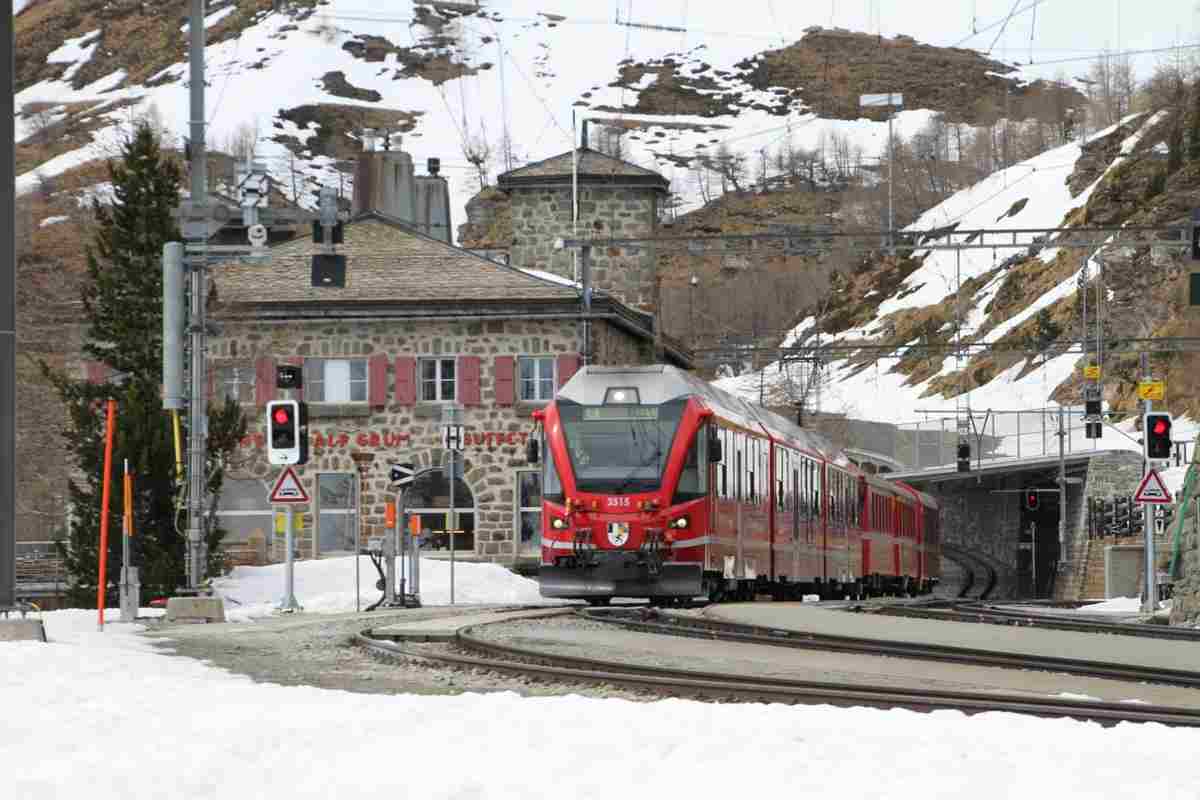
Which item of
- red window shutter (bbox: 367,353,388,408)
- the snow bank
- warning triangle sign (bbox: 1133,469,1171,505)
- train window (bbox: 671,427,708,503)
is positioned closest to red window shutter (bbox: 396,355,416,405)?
red window shutter (bbox: 367,353,388,408)

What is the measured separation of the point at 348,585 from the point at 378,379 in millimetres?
10835

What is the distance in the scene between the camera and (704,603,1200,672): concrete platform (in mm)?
16188

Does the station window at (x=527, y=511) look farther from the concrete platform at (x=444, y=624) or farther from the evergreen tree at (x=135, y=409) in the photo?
the concrete platform at (x=444, y=624)

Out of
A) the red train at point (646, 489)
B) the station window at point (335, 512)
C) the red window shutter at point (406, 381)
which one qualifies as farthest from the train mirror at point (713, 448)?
the station window at point (335, 512)

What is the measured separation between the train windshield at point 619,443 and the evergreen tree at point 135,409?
6.46m

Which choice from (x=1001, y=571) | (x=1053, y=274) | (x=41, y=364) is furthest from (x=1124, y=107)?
(x=41, y=364)

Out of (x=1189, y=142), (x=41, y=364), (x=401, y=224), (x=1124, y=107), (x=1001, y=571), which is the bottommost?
(x=1001, y=571)

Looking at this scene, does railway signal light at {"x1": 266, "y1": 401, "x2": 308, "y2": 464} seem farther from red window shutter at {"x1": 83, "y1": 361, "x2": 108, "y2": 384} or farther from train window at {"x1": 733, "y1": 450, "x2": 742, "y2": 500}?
red window shutter at {"x1": 83, "y1": 361, "x2": 108, "y2": 384}

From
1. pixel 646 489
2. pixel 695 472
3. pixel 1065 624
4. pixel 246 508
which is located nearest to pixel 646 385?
pixel 695 472

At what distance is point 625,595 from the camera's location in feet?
87.2

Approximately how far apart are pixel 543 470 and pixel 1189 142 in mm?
81119

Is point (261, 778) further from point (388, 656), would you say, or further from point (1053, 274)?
point (1053, 274)

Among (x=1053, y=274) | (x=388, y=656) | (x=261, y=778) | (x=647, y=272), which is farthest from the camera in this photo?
(x=1053, y=274)

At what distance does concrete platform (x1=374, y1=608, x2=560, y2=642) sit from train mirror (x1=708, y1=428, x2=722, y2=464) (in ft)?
12.0
